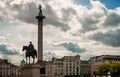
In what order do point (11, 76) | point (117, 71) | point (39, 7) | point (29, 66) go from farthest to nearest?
point (11, 76), point (117, 71), point (39, 7), point (29, 66)

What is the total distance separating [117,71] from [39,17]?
112ft

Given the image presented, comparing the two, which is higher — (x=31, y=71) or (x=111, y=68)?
(x=111, y=68)

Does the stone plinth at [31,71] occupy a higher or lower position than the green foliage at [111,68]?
lower

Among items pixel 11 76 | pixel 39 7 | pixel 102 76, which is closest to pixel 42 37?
pixel 39 7

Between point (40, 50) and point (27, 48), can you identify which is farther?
point (40, 50)

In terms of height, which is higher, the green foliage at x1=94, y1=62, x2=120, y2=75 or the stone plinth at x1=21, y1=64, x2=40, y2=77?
the green foliage at x1=94, y1=62, x2=120, y2=75

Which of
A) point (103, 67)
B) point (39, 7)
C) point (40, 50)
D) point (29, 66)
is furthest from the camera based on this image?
point (103, 67)

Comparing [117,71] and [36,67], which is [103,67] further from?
[36,67]

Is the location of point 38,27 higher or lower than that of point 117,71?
higher

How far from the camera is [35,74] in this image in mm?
63312

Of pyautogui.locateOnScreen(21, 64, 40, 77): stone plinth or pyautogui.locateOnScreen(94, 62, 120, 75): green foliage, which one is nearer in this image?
pyautogui.locateOnScreen(21, 64, 40, 77): stone plinth

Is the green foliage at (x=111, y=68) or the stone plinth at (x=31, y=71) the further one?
the green foliage at (x=111, y=68)

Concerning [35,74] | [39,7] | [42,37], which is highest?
[39,7]

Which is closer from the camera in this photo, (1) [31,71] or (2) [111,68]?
(1) [31,71]
